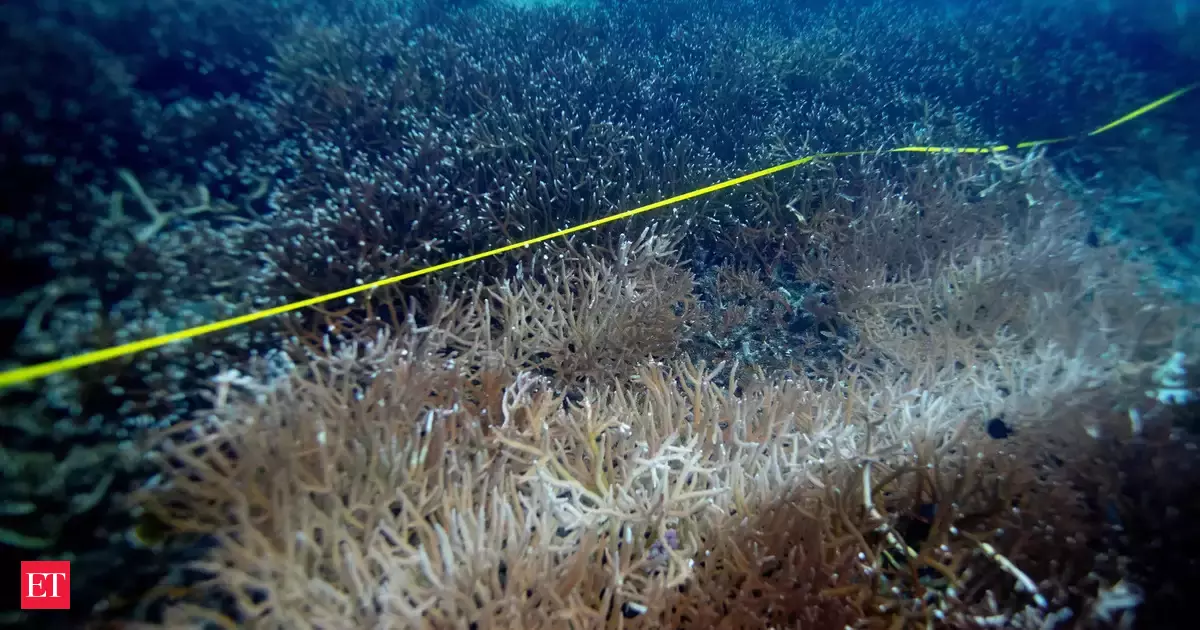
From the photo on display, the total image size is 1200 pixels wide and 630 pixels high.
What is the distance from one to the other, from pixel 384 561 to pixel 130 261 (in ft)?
7.51

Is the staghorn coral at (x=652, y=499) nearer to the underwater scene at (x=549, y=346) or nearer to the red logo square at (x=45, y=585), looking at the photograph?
the underwater scene at (x=549, y=346)

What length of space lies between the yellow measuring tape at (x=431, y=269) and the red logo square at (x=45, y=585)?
789mm

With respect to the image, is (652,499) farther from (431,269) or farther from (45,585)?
(45,585)

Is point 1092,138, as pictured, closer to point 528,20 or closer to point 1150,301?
point 1150,301

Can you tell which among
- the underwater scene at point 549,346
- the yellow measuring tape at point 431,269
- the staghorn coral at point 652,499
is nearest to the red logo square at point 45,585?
the underwater scene at point 549,346

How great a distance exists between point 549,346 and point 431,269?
3.08 ft

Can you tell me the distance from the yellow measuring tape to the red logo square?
789mm

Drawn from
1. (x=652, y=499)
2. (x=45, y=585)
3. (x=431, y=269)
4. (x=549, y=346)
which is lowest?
(x=652, y=499)

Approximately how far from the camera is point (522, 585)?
6.04 feet

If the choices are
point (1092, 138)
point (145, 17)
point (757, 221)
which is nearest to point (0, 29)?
point (145, 17)

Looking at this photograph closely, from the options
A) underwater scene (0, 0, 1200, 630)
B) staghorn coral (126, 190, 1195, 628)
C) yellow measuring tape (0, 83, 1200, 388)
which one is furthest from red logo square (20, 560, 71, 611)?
yellow measuring tape (0, 83, 1200, 388)

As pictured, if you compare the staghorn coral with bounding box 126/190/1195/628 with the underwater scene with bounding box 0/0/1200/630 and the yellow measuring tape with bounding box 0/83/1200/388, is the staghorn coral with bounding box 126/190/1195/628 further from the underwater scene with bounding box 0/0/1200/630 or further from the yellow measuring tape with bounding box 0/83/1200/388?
the yellow measuring tape with bounding box 0/83/1200/388

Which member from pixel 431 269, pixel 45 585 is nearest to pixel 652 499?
pixel 431 269

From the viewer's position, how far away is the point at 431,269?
330 centimetres
